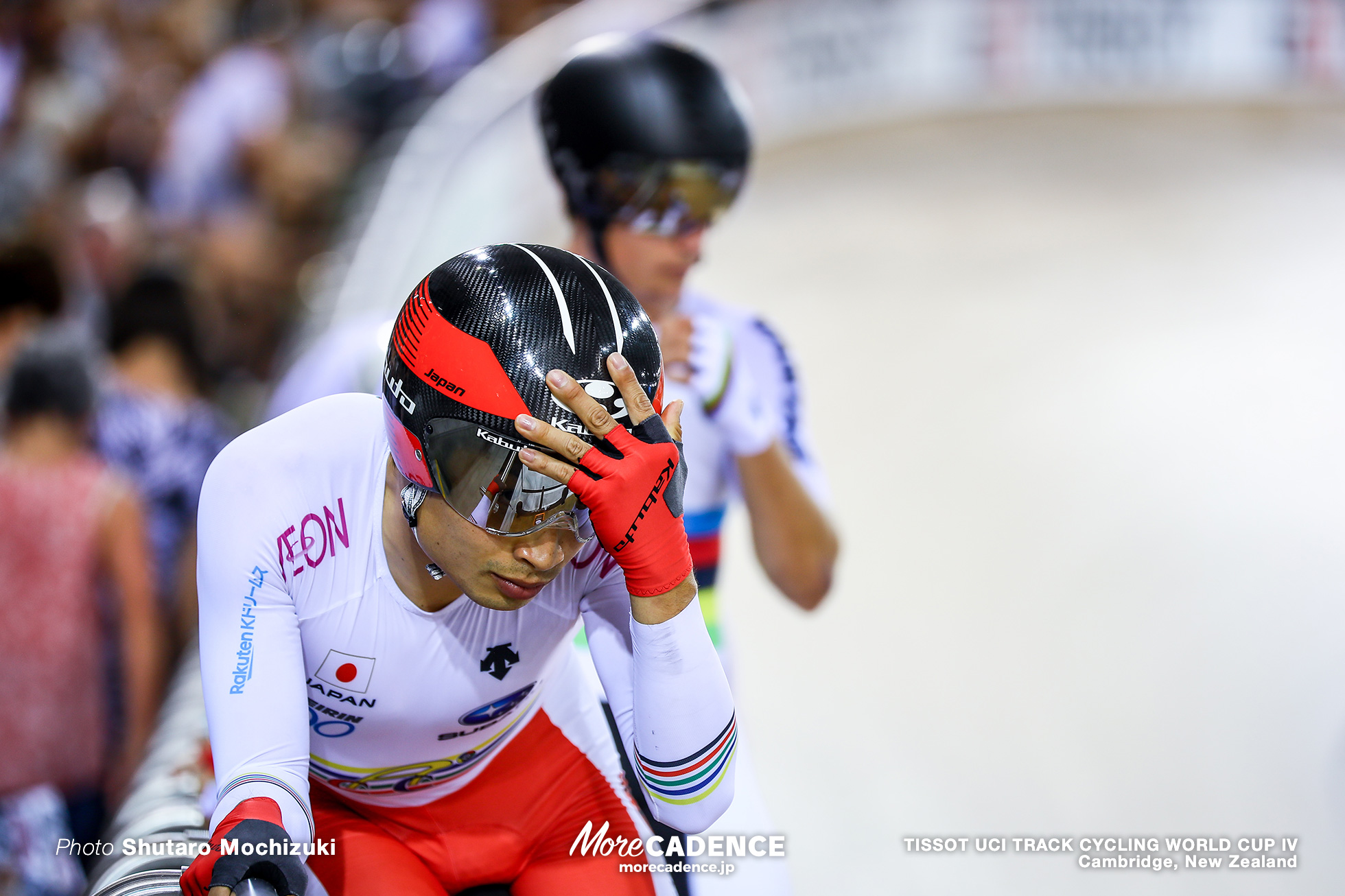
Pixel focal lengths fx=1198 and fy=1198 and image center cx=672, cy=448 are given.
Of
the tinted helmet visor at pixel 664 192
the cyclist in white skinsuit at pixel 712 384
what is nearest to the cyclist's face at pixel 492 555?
the cyclist in white skinsuit at pixel 712 384

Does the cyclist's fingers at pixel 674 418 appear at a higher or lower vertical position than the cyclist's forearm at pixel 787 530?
higher

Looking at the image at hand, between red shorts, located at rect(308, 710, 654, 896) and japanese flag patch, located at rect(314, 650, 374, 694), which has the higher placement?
japanese flag patch, located at rect(314, 650, 374, 694)

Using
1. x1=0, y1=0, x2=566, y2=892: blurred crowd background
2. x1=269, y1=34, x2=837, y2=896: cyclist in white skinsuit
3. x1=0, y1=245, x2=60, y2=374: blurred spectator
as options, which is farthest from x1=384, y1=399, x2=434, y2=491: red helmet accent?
x1=0, y1=245, x2=60, y2=374: blurred spectator

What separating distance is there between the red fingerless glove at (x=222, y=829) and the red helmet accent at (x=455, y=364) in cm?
65

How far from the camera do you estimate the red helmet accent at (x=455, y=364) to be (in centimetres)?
179

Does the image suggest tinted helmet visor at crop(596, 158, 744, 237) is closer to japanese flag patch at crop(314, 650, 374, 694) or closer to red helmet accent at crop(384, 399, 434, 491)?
red helmet accent at crop(384, 399, 434, 491)

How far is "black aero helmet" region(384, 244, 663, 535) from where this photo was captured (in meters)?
1.79

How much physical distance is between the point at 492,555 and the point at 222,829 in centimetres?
58

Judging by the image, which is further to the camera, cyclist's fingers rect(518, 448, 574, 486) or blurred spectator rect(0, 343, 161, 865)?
blurred spectator rect(0, 343, 161, 865)

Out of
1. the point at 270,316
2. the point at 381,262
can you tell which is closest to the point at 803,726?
the point at 381,262

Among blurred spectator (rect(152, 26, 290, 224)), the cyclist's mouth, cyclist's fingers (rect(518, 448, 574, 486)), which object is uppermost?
cyclist's fingers (rect(518, 448, 574, 486))

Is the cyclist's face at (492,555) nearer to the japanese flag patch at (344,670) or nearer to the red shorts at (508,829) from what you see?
the japanese flag patch at (344,670)

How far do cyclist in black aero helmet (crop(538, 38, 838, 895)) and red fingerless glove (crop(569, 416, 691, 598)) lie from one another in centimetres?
103

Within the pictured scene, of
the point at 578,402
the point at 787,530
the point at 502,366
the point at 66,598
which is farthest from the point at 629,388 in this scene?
the point at 66,598
